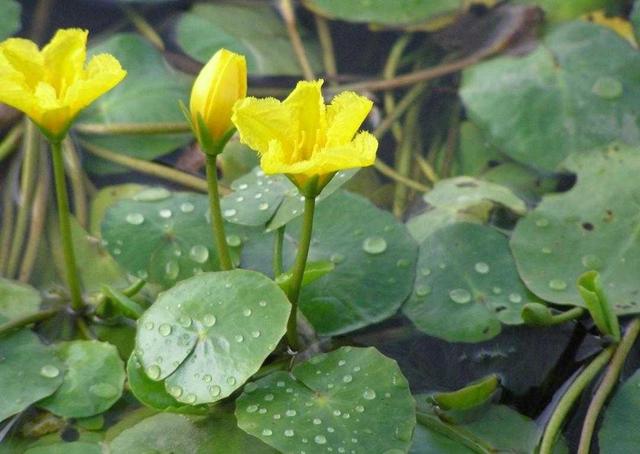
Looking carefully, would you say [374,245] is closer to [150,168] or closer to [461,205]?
[461,205]

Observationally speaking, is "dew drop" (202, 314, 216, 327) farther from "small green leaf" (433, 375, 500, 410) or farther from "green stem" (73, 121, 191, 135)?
"green stem" (73, 121, 191, 135)

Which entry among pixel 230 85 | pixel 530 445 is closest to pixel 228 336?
pixel 230 85

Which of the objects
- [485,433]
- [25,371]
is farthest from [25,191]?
[485,433]

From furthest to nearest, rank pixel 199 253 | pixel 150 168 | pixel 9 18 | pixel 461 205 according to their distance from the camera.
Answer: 1. pixel 9 18
2. pixel 150 168
3. pixel 461 205
4. pixel 199 253

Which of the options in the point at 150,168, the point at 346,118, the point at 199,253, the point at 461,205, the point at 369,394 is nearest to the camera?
the point at 346,118

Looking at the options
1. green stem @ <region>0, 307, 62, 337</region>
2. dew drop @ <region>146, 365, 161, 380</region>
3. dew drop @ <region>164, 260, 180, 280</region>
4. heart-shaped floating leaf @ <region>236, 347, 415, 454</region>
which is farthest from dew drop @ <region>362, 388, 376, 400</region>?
green stem @ <region>0, 307, 62, 337</region>

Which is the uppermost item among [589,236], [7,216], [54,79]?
[54,79]

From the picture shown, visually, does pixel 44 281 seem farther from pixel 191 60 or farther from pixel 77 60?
pixel 191 60
